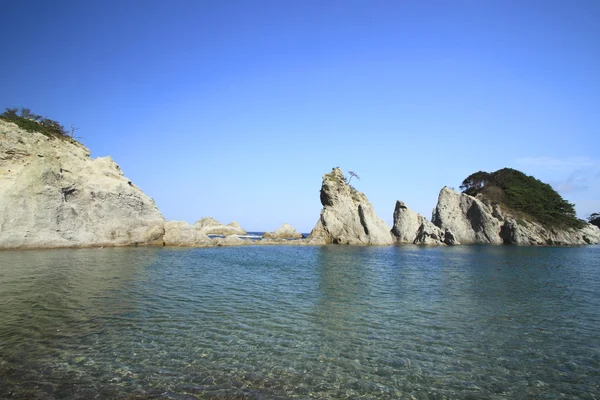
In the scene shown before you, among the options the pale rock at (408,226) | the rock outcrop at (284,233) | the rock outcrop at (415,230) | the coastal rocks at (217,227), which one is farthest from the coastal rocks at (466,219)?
the coastal rocks at (217,227)

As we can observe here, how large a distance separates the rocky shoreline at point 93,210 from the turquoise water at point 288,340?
62.2ft

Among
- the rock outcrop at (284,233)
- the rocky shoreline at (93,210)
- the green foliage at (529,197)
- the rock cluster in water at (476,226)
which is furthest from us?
the rock outcrop at (284,233)

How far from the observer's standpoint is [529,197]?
95.8m

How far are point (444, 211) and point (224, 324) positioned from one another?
3347 inches

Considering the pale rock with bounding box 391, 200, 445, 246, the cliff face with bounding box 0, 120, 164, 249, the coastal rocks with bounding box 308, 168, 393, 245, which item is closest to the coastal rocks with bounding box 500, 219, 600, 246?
the pale rock with bounding box 391, 200, 445, 246

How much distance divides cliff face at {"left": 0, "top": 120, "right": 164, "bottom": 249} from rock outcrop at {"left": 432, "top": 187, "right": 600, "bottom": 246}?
69.1 meters

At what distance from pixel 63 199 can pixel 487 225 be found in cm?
8880

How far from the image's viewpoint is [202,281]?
75.6 ft

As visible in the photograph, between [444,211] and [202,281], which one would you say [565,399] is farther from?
[444,211]

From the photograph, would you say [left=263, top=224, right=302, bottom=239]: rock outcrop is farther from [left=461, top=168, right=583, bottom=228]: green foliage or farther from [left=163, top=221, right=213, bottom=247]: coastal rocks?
[left=461, top=168, right=583, bottom=228]: green foliage

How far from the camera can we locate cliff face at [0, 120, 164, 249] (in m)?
37.7

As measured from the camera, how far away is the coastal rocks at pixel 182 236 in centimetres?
5234

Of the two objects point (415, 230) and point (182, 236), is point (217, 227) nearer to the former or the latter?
point (182, 236)

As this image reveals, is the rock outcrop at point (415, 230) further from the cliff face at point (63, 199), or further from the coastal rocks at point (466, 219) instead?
the cliff face at point (63, 199)
